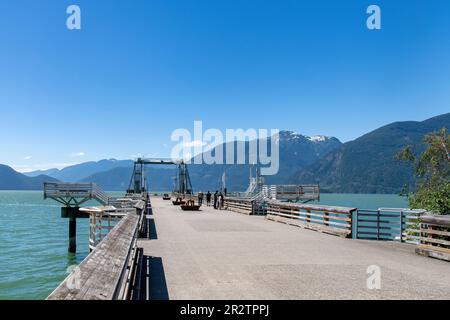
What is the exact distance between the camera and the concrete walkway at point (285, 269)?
786cm

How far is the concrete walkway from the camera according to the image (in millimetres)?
7855

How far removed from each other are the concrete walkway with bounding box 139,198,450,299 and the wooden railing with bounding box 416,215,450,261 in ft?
1.29

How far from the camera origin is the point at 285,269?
10258mm

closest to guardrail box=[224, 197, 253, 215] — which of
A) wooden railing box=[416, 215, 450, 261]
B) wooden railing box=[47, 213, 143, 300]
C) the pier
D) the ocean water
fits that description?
the ocean water

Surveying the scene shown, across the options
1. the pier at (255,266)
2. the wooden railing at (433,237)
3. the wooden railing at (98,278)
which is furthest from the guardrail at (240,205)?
the wooden railing at (98,278)

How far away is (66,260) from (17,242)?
1299 centimetres

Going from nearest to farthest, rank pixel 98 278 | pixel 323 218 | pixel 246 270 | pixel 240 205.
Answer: pixel 98 278
pixel 246 270
pixel 323 218
pixel 240 205

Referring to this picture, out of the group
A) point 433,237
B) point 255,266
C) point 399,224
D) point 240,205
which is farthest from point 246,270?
point 240,205

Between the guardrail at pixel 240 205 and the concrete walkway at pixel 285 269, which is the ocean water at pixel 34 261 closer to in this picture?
the concrete walkway at pixel 285 269

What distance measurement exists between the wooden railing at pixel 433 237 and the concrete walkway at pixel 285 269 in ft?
1.29

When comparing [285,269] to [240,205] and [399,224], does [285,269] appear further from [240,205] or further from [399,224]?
[240,205]

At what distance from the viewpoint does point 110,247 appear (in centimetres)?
648

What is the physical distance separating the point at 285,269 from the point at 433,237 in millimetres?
6016
